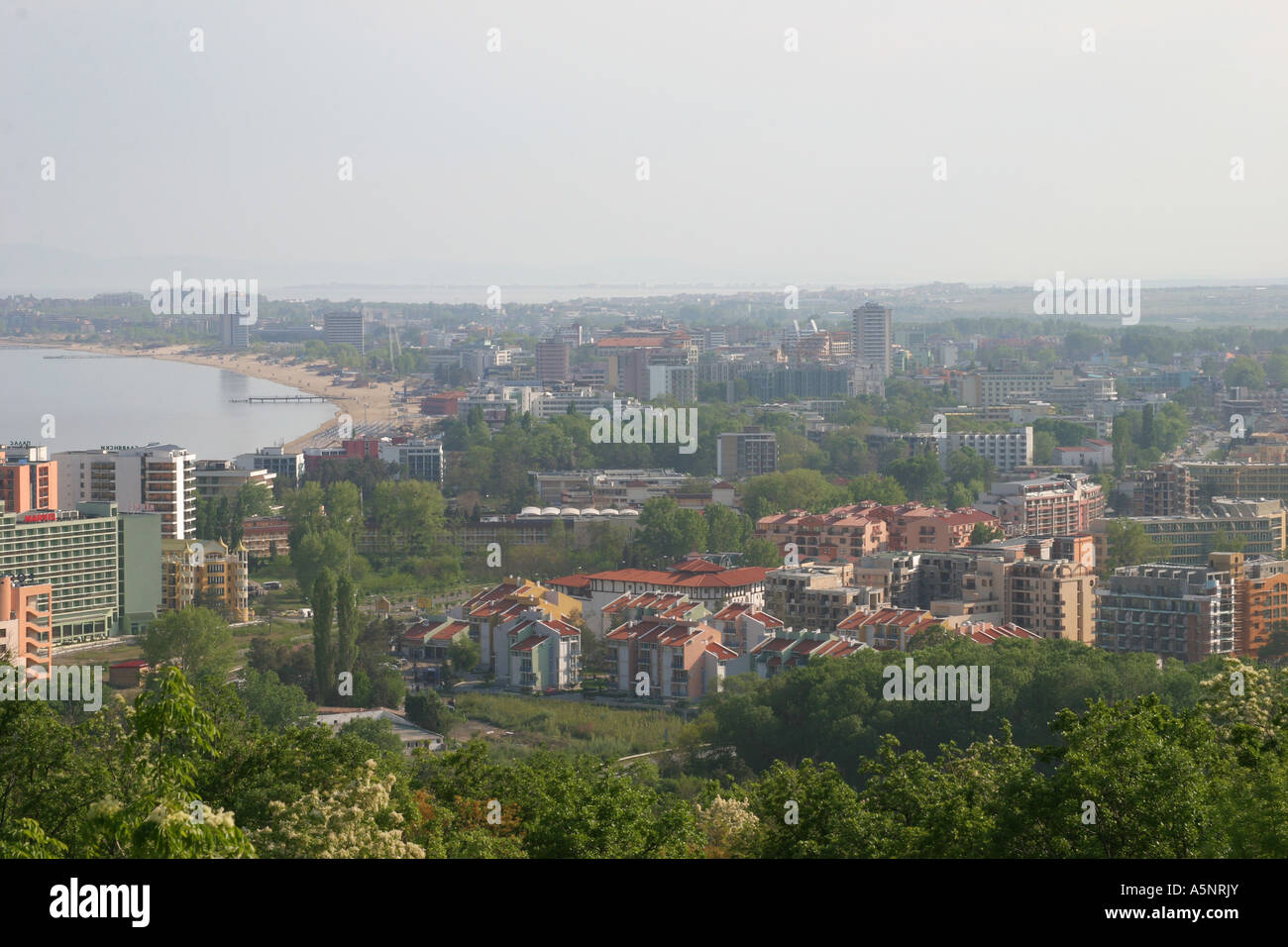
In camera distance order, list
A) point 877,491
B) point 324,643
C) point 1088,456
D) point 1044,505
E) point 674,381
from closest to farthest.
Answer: point 324,643 < point 1044,505 < point 877,491 < point 1088,456 < point 674,381

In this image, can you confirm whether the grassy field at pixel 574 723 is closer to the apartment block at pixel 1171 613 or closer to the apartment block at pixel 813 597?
the apartment block at pixel 813 597

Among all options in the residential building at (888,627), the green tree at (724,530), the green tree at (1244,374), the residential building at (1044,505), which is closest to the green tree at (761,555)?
the green tree at (724,530)

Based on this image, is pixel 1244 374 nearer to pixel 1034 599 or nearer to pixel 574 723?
pixel 1034 599

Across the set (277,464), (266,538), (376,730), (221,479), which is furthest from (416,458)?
(376,730)

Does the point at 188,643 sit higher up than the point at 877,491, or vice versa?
the point at 877,491

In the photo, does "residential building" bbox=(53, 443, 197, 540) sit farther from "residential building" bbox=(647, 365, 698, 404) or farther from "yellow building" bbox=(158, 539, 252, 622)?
"residential building" bbox=(647, 365, 698, 404)
